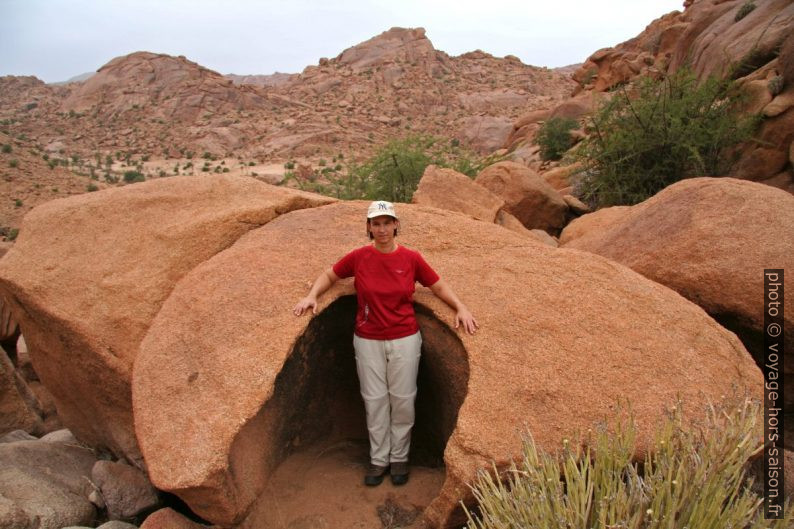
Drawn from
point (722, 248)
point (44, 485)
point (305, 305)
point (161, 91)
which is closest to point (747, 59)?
point (722, 248)

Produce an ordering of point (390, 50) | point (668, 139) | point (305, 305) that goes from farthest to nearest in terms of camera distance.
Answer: point (390, 50)
point (668, 139)
point (305, 305)

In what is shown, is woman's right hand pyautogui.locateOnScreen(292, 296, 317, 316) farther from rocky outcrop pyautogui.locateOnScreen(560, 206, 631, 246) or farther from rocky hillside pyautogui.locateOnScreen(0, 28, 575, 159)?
rocky hillside pyautogui.locateOnScreen(0, 28, 575, 159)

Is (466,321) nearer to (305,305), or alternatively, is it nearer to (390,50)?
(305,305)

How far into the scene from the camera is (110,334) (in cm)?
354

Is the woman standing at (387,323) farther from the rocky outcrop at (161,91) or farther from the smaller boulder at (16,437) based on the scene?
the rocky outcrop at (161,91)

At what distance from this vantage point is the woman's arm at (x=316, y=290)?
10.6ft

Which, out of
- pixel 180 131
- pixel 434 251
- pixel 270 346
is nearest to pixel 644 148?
pixel 434 251

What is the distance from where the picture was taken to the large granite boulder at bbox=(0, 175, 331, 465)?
11.7 feet

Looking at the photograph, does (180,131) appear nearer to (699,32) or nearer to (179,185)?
(699,32)

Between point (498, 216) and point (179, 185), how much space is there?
3.68 meters

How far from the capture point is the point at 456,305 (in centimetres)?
321

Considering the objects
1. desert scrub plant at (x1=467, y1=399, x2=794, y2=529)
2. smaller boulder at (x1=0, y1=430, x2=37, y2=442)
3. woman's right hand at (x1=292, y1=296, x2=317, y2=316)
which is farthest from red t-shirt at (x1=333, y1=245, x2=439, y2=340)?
smaller boulder at (x1=0, y1=430, x2=37, y2=442)

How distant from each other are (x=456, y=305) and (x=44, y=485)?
2757 millimetres

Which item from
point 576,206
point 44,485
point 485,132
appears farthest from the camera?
point 485,132
